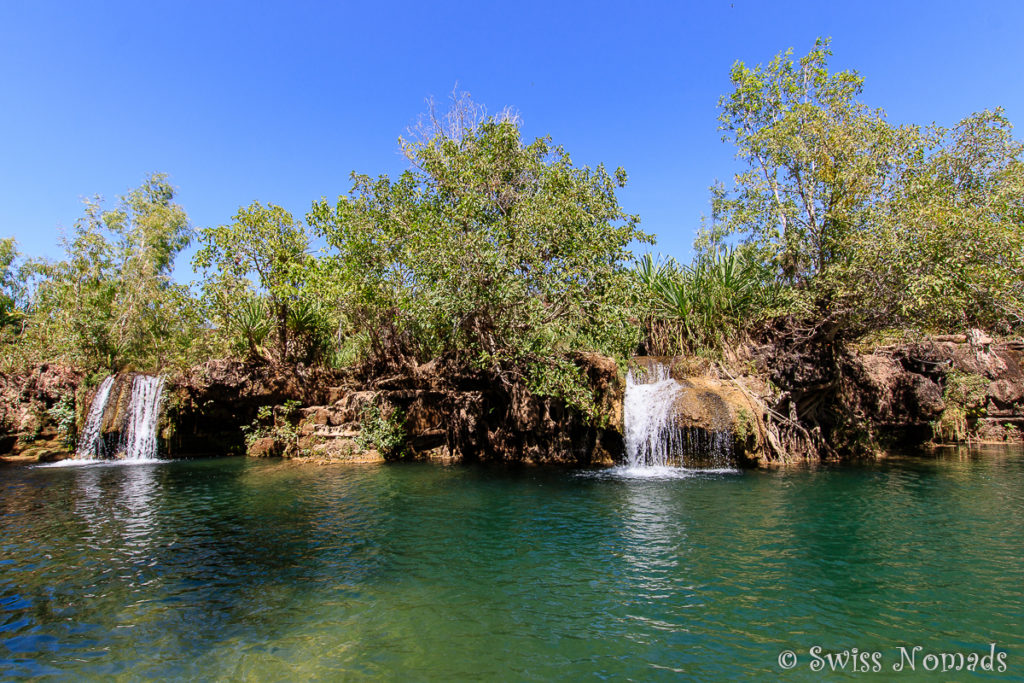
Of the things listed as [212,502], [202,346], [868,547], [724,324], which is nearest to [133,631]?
[212,502]

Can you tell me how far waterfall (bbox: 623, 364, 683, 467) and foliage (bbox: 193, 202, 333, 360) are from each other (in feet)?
36.8

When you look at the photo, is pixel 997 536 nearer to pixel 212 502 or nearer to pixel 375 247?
pixel 212 502

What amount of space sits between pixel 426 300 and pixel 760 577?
11.6 m

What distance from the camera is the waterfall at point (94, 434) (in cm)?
2100

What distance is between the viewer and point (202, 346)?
918 inches

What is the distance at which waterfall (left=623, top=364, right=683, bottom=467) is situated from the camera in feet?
53.3

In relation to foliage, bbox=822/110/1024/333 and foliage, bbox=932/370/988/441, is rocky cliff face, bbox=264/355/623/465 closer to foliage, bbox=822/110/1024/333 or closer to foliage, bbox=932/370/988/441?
foliage, bbox=822/110/1024/333

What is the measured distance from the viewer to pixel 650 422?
1666cm

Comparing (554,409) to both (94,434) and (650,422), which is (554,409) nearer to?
(650,422)

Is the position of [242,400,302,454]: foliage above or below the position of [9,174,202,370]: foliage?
below

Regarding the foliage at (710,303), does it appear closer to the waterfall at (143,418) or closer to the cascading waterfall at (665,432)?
the cascading waterfall at (665,432)

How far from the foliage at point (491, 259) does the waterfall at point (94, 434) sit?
9.94 metres

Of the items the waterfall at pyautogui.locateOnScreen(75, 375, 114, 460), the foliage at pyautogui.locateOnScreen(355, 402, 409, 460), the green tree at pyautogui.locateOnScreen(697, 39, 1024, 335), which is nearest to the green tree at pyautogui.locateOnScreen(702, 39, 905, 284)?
the green tree at pyautogui.locateOnScreen(697, 39, 1024, 335)

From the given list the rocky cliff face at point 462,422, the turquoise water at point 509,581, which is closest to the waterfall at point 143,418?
the rocky cliff face at point 462,422
